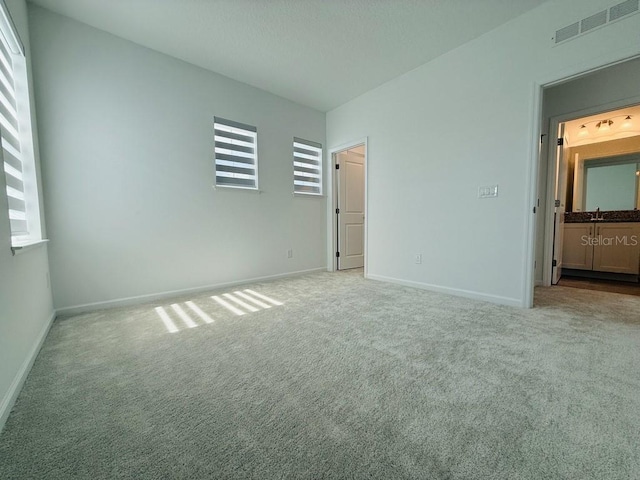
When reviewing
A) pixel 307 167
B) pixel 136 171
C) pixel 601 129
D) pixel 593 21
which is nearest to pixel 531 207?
pixel 593 21

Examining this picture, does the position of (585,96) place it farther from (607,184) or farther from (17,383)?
(17,383)

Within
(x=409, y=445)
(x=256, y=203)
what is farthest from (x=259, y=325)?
(x=256, y=203)

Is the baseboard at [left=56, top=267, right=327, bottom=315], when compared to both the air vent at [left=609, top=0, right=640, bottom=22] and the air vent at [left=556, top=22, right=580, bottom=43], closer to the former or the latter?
the air vent at [left=556, top=22, right=580, bottom=43]

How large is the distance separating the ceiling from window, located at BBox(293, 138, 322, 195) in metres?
3.78

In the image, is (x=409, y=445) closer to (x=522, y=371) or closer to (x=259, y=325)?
(x=522, y=371)

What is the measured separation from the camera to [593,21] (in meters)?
2.12

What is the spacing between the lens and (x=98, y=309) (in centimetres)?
268

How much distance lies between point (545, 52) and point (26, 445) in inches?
169

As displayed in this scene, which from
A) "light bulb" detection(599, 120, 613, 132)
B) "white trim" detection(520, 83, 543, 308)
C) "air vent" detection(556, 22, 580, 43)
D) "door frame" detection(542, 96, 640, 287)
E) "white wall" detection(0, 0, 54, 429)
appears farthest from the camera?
"light bulb" detection(599, 120, 613, 132)

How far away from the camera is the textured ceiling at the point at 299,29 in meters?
2.33

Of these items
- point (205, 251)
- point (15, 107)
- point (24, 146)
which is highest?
point (15, 107)

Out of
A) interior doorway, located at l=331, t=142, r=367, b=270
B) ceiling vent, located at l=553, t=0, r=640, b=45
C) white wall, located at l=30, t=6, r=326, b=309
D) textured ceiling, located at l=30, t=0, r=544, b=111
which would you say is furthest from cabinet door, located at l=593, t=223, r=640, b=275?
white wall, located at l=30, t=6, r=326, b=309

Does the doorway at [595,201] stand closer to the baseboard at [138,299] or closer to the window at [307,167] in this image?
the window at [307,167]

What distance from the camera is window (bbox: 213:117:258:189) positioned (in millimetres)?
3494
